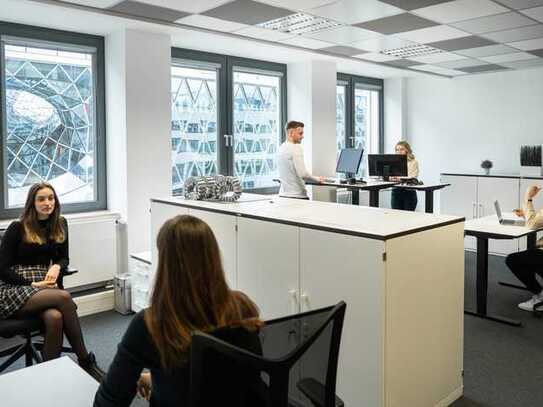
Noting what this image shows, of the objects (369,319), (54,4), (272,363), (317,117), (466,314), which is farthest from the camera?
(317,117)

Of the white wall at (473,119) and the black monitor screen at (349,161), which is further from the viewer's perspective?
the white wall at (473,119)

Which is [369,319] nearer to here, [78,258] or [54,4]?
[78,258]

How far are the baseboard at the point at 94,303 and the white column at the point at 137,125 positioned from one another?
464mm

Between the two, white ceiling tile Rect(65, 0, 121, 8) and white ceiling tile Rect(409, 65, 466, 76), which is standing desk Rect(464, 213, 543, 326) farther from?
white ceiling tile Rect(409, 65, 466, 76)

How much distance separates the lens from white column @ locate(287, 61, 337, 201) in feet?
20.8

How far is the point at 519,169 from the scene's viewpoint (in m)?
7.05

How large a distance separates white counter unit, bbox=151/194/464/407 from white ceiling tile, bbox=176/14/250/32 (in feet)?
6.76

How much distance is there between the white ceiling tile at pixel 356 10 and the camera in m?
3.90

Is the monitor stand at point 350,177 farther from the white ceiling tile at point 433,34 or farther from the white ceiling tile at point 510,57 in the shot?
the white ceiling tile at point 510,57

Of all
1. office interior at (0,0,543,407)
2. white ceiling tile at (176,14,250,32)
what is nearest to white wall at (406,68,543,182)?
office interior at (0,0,543,407)

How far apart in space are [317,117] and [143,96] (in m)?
2.53

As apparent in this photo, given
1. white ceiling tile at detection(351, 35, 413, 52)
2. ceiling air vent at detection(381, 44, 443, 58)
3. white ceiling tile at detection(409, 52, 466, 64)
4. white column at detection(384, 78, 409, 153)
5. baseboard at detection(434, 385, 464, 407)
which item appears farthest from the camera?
white column at detection(384, 78, 409, 153)

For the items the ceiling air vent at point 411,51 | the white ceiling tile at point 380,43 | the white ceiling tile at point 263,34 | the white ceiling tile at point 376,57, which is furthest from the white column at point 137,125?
the ceiling air vent at point 411,51

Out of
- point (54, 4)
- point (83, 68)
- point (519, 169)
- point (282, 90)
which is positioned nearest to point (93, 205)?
point (83, 68)
